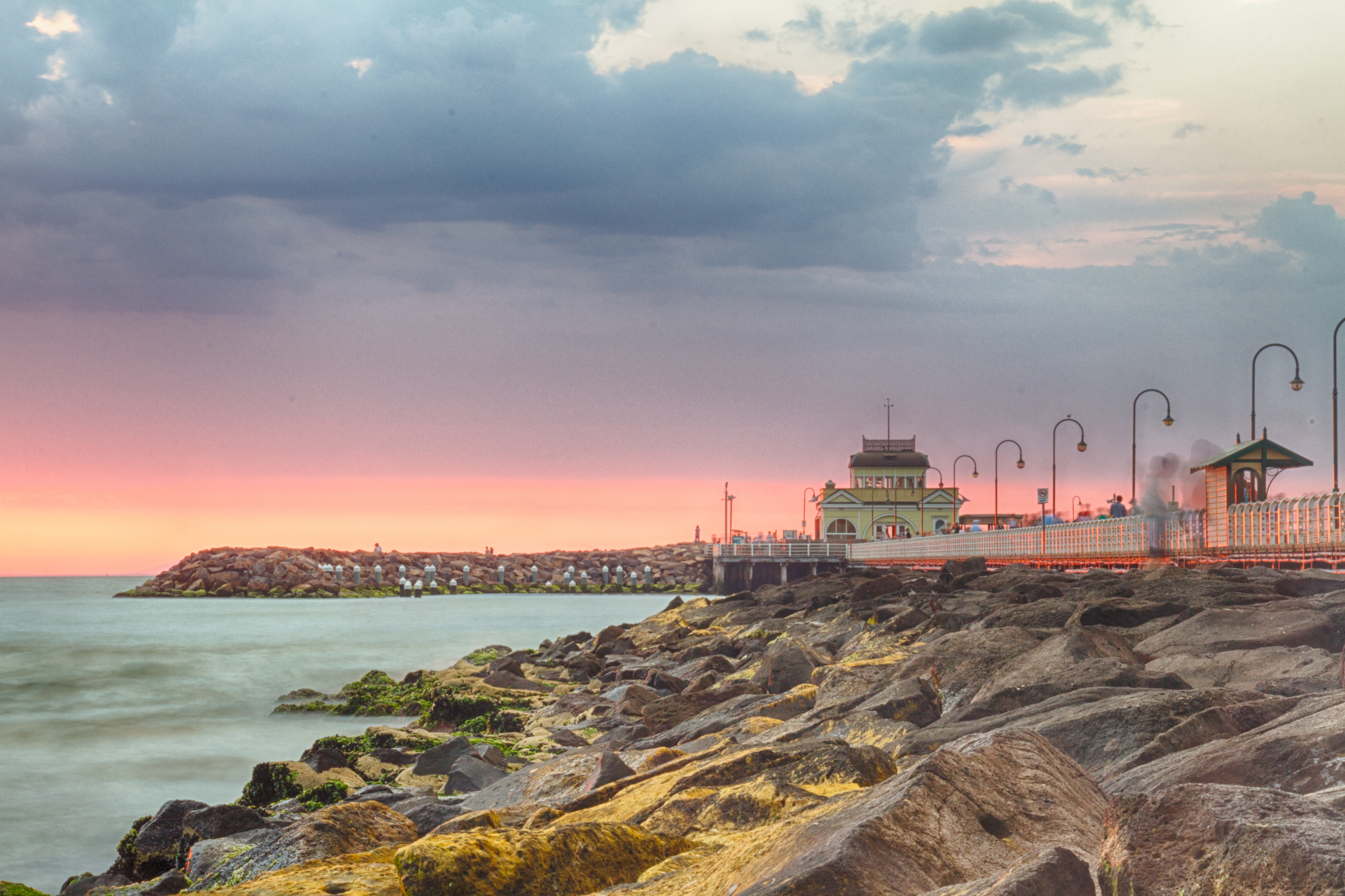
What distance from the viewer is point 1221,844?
2.93 meters

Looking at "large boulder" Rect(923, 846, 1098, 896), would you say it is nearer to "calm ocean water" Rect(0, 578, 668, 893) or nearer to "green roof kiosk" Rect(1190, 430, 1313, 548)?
"calm ocean water" Rect(0, 578, 668, 893)

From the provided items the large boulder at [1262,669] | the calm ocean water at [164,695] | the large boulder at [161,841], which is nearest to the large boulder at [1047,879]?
the large boulder at [1262,669]

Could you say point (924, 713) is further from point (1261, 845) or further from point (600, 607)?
point (600, 607)

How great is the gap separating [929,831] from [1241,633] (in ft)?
19.8

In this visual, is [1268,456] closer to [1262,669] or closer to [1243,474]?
[1243,474]

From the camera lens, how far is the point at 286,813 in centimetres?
915

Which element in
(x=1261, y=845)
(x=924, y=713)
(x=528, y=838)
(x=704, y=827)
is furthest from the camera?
(x=924, y=713)

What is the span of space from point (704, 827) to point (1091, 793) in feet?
5.54

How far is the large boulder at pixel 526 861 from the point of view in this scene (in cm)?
412

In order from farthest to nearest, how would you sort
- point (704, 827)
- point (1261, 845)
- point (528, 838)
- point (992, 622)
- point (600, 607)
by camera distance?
point (600, 607), point (992, 622), point (704, 827), point (528, 838), point (1261, 845)

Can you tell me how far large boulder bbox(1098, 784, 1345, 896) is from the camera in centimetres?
279

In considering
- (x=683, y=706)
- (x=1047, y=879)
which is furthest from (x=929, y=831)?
(x=683, y=706)

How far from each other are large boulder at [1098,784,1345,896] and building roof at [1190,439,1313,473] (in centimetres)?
2504

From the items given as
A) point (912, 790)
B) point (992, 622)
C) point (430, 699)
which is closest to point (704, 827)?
point (912, 790)
